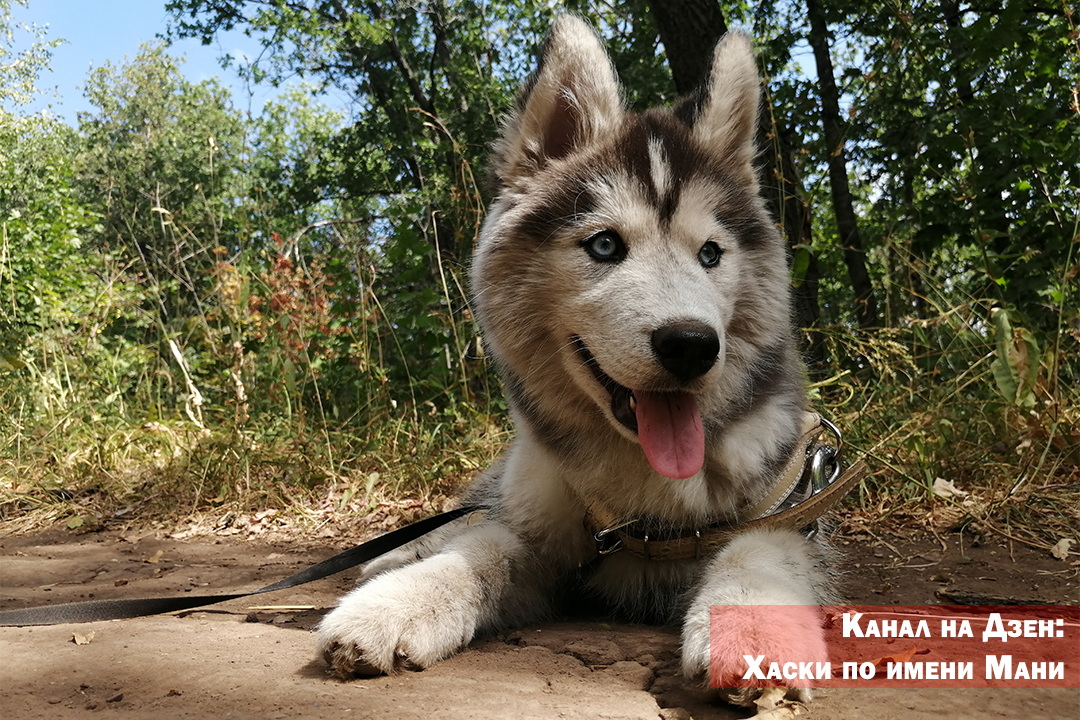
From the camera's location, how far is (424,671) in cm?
190

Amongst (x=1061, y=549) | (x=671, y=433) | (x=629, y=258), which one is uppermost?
(x=629, y=258)

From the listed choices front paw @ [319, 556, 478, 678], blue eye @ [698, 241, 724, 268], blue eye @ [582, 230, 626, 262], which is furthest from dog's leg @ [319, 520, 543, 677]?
blue eye @ [698, 241, 724, 268]

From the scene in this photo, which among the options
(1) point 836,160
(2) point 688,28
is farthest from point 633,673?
(1) point 836,160

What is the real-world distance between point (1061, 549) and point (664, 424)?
77.7 inches

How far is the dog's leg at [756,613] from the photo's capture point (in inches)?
65.7

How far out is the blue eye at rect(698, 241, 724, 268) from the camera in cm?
244

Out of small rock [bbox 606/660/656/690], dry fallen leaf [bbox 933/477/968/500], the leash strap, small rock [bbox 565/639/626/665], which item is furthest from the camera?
dry fallen leaf [bbox 933/477/968/500]

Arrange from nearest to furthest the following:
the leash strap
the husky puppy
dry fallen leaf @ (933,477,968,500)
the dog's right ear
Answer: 1. the husky puppy
2. the leash strap
3. the dog's right ear
4. dry fallen leaf @ (933,477,968,500)

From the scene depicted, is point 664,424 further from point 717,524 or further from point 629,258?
point 629,258

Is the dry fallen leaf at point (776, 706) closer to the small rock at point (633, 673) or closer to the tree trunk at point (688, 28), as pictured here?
the small rock at point (633, 673)

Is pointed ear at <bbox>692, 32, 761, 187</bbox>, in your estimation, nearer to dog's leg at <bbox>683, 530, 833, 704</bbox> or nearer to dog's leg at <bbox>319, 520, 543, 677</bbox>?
dog's leg at <bbox>683, 530, 833, 704</bbox>

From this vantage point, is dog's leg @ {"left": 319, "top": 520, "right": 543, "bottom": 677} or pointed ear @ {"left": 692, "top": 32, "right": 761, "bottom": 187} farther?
pointed ear @ {"left": 692, "top": 32, "right": 761, "bottom": 187}

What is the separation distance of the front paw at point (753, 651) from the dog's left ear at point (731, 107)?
5.29 feet

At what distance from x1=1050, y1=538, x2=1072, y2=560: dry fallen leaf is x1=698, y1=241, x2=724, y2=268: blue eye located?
193 centimetres
